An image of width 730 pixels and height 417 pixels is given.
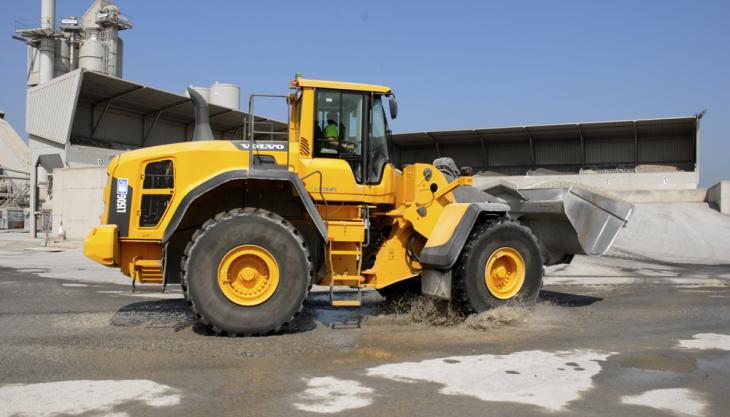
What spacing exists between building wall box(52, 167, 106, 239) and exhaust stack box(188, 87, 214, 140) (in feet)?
63.9

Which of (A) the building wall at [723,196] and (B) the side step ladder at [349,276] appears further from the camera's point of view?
(A) the building wall at [723,196]

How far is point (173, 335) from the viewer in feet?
22.2

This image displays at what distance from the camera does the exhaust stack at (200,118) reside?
309 inches

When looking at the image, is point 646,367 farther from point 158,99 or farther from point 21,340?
point 158,99

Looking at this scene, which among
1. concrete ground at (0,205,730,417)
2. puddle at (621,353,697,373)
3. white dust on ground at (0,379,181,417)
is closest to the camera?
white dust on ground at (0,379,181,417)

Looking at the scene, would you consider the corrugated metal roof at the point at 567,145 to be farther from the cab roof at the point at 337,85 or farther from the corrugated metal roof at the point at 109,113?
the cab roof at the point at 337,85

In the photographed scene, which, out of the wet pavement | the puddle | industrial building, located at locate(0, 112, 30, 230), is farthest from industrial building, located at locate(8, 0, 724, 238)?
the puddle

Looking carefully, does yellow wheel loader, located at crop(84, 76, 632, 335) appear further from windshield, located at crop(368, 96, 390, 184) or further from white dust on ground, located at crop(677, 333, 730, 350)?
white dust on ground, located at crop(677, 333, 730, 350)

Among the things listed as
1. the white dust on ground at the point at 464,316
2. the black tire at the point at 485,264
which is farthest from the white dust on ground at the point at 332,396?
the black tire at the point at 485,264

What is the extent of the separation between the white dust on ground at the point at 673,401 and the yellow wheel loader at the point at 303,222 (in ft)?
9.67

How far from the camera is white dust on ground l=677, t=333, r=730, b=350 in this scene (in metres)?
6.42

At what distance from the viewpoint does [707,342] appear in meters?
6.67

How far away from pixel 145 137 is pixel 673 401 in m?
35.7

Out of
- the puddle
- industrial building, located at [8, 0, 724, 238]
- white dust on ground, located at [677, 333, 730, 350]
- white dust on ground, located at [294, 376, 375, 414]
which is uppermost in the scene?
industrial building, located at [8, 0, 724, 238]
